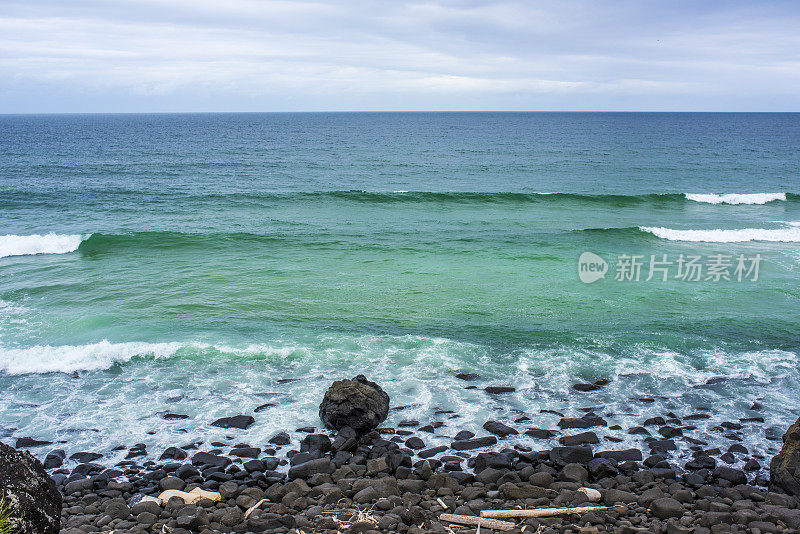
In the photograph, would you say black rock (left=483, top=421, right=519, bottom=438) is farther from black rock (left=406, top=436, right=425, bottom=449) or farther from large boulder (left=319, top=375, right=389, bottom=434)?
large boulder (left=319, top=375, right=389, bottom=434)

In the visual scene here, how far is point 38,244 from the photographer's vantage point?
26656mm

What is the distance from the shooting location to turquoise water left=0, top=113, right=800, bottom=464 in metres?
12.7

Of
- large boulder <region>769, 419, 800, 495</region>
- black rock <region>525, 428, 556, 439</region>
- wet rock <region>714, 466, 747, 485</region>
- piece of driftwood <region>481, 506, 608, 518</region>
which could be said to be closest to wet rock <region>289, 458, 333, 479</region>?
piece of driftwood <region>481, 506, 608, 518</region>

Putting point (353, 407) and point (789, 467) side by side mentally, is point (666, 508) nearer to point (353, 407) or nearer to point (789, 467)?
point (789, 467)

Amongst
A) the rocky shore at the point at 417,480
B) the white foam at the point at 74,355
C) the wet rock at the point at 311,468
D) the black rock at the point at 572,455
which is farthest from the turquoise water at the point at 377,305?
the wet rock at the point at 311,468

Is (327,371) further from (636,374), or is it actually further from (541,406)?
(636,374)

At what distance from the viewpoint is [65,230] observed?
30.1 m

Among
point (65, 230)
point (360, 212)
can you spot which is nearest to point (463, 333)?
point (360, 212)

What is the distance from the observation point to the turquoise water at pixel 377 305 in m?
12.7

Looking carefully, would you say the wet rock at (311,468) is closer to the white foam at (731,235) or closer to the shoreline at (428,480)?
the shoreline at (428,480)

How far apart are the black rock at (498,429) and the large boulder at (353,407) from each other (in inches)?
80.8

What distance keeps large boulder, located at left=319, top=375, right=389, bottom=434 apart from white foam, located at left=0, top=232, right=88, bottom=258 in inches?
797

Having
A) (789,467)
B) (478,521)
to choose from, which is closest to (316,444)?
(478,521)

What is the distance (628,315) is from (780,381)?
5.04m
